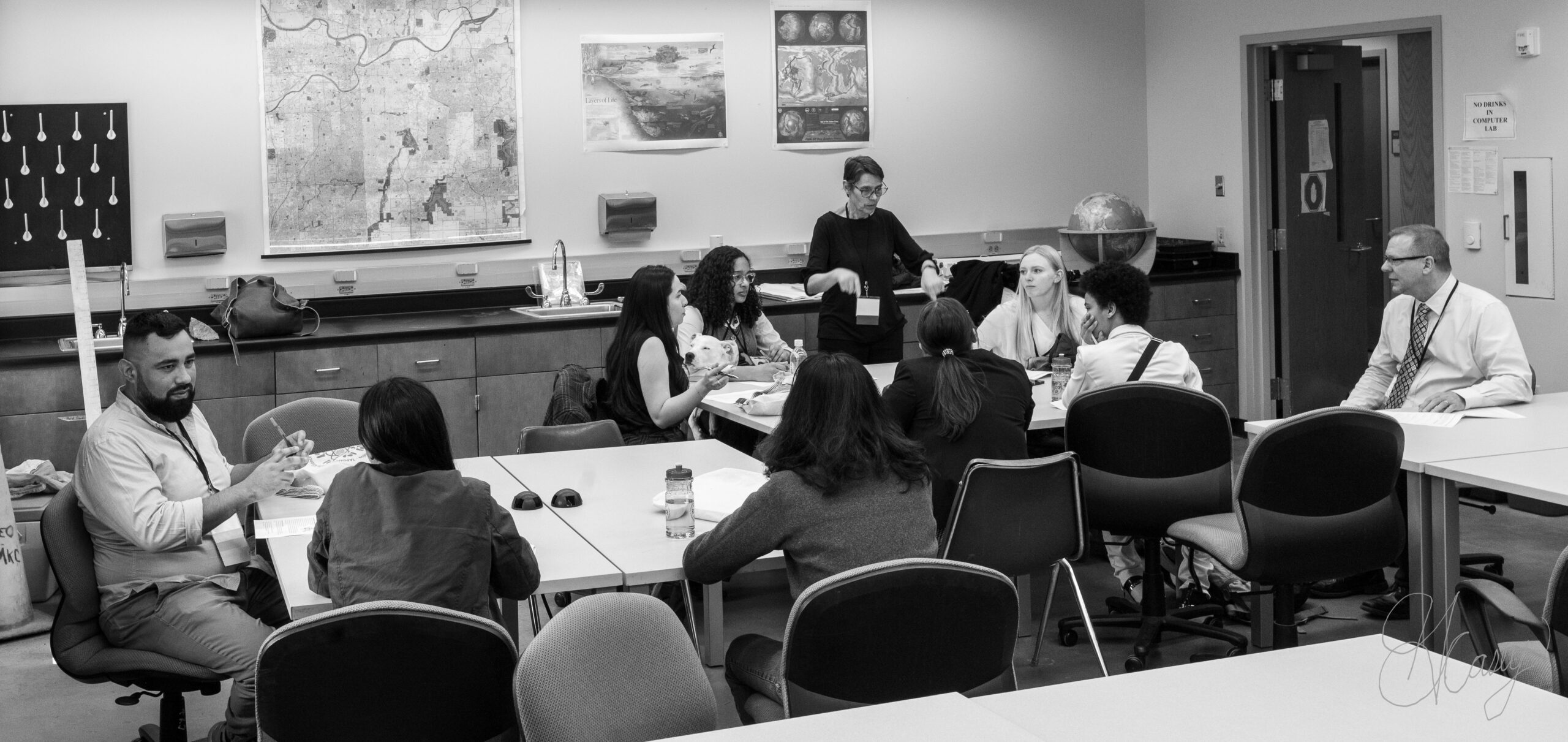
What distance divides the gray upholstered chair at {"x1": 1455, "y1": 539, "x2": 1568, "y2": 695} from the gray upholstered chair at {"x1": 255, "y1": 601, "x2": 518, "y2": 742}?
6.11 feet

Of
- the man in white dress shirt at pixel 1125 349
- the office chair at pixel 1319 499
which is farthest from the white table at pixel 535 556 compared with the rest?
the man in white dress shirt at pixel 1125 349

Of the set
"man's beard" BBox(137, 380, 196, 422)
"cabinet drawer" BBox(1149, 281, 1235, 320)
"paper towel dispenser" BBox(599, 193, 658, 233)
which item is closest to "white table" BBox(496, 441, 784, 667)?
"man's beard" BBox(137, 380, 196, 422)

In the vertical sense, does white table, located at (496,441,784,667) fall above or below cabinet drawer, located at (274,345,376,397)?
below

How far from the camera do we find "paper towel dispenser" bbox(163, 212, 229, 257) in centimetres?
677

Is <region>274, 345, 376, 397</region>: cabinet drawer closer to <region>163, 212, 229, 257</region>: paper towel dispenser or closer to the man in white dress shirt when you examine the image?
<region>163, 212, 229, 257</region>: paper towel dispenser

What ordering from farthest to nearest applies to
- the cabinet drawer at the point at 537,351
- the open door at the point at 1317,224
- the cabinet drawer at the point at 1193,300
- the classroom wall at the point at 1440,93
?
the open door at the point at 1317,224, the cabinet drawer at the point at 1193,300, the cabinet drawer at the point at 537,351, the classroom wall at the point at 1440,93

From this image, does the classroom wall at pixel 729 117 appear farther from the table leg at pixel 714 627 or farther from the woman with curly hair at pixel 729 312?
the table leg at pixel 714 627

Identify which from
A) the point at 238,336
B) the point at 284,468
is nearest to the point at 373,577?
the point at 284,468

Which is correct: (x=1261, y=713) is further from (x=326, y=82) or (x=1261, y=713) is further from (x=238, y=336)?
(x=326, y=82)

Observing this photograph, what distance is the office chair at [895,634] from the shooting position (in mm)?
2615

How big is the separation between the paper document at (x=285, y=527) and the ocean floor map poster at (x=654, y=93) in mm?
4110

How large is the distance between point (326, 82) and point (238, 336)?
136cm

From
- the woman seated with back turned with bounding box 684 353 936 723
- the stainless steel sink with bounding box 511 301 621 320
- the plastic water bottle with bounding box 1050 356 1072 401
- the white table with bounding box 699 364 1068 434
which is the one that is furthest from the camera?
the stainless steel sink with bounding box 511 301 621 320

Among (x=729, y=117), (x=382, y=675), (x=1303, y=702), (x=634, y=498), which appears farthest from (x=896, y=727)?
(x=729, y=117)
